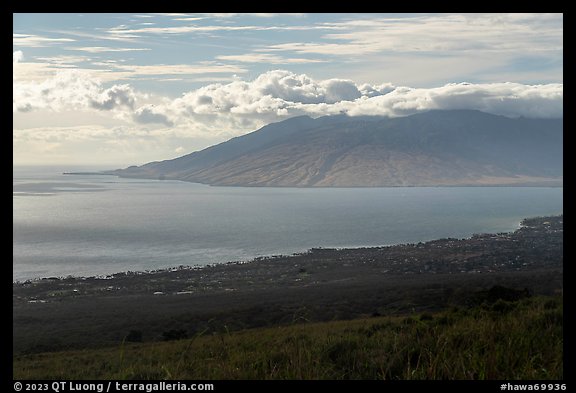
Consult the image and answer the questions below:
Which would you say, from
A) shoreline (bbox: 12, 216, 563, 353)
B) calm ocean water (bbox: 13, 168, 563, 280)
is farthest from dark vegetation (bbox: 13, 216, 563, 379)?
calm ocean water (bbox: 13, 168, 563, 280)

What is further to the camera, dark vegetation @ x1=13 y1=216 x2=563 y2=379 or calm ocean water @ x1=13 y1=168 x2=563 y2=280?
calm ocean water @ x1=13 y1=168 x2=563 y2=280

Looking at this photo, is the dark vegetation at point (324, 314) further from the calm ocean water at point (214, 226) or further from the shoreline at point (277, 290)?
the calm ocean water at point (214, 226)

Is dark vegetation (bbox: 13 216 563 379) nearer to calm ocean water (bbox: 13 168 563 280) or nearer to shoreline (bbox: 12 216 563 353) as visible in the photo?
shoreline (bbox: 12 216 563 353)

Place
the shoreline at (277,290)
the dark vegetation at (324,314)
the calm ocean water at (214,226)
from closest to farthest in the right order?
1. the dark vegetation at (324,314)
2. the shoreline at (277,290)
3. the calm ocean water at (214,226)

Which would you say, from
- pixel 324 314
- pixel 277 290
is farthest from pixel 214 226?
pixel 324 314

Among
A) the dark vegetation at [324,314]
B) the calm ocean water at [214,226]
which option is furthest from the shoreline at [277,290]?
the calm ocean water at [214,226]
